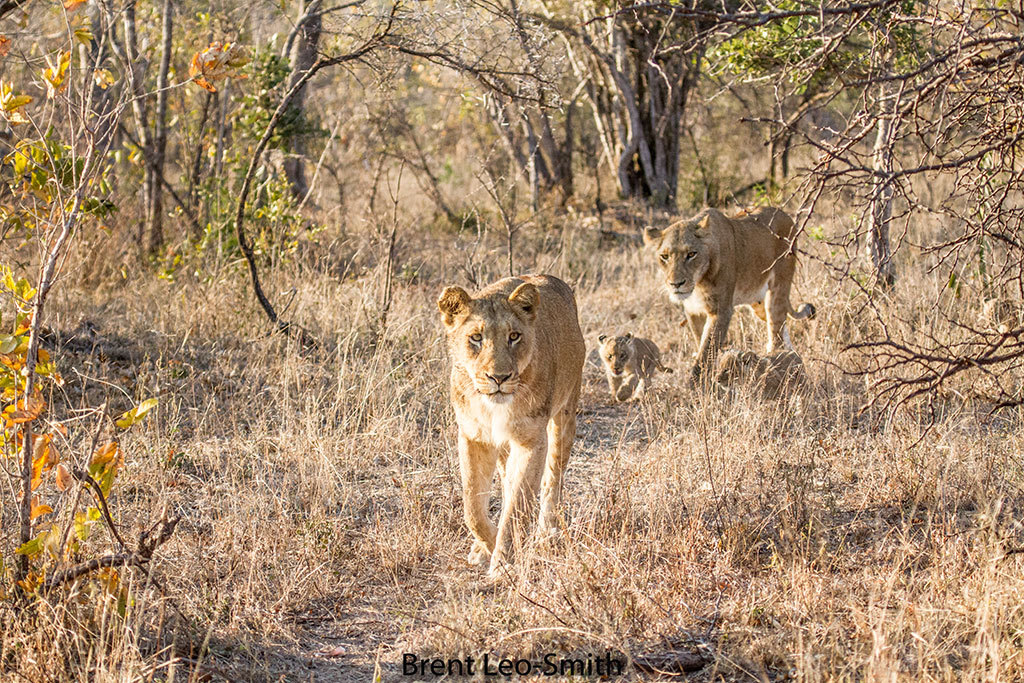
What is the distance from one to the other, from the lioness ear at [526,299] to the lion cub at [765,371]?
9.54 ft

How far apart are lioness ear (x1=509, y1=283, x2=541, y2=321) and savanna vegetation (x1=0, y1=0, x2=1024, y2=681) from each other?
3.32 ft

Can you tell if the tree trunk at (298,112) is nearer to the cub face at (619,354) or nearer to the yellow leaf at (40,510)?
the cub face at (619,354)

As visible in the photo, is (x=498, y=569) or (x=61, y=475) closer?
(x=61, y=475)

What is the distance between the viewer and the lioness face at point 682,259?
8.38 m

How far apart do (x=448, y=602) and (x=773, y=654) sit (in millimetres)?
1362

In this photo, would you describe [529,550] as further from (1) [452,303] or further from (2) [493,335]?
(1) [452,303]

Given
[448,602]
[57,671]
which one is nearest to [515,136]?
[448,602]

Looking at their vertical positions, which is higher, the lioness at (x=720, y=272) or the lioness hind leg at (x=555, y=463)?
the lioness at (x=720, y=272)

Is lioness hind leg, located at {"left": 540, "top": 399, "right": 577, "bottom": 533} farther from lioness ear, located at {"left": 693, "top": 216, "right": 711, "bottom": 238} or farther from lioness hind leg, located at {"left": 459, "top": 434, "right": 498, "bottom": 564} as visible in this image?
lioness ear, located at {"left": 693, "top": 216, "right": 711, "bottom": 238}

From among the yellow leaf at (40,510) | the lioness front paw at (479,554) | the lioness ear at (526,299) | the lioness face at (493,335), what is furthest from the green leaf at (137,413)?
the lioness front paw at (479,554)

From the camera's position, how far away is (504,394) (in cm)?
459

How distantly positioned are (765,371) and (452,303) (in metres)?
3.43

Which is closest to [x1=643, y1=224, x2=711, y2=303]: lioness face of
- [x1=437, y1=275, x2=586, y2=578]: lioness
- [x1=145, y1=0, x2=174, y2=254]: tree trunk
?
[x1=437, y1=275, x2=586, y2=578]: lioness

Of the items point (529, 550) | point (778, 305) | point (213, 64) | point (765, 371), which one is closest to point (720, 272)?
point (778, 305)
